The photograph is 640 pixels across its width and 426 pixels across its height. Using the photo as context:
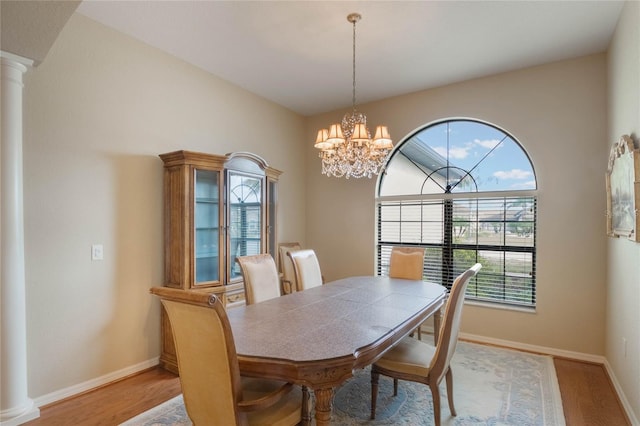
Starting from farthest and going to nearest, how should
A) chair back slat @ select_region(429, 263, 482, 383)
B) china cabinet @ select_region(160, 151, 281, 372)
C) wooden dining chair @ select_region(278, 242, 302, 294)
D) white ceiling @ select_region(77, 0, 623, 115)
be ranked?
wooden dining chair @ select_region(278, 242, 302, 294) → china cabinet @ select_region(160, 151, 281, 372) → white ceiling @ select_region(77, 0, 623, 115) → chair back slat @ select_region(429, 263, 482, 383)

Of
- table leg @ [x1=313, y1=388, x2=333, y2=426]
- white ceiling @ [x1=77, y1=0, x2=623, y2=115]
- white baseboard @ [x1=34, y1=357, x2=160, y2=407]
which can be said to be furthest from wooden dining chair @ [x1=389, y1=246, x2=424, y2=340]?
white baseboard @ [x1=34, y1=357, x2=160, y2=407]

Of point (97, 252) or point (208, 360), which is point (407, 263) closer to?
point (208, 360)

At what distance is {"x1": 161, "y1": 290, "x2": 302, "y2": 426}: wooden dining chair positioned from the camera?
4.55 ft

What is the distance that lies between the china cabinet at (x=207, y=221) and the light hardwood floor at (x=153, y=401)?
31 cm

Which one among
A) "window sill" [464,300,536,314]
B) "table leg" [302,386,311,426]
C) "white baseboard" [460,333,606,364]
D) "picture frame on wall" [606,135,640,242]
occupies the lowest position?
"white baseboard" [460,333,606,364]

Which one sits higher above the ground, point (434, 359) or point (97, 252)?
point (97, 252)

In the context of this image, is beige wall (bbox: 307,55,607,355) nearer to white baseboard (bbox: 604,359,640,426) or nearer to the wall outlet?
white baseboard (bbox: 604,359,640,426)

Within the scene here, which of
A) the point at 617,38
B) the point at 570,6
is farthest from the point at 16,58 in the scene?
the point at 617,38

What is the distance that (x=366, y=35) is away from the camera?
294 centimetres

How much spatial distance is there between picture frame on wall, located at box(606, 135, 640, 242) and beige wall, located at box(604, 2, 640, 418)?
9 cm

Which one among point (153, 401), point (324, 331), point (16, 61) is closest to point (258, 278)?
point (324, 331)

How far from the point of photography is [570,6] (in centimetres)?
254

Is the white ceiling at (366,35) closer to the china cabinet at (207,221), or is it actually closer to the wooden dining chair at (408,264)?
the china cabinet at (207,221)

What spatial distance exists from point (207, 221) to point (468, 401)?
2.67m
